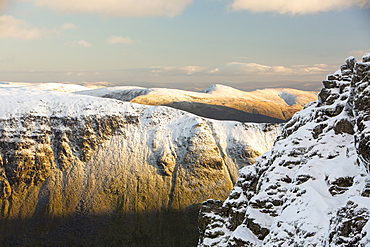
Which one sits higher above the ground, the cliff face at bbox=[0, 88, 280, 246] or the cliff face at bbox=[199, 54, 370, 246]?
the cliff face at bbox=[199, 54, 370, 246]

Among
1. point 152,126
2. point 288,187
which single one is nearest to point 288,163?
point 288,187

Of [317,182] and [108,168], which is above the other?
[317,182]

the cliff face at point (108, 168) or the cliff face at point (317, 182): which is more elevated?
the cliff face at point (317, 182)

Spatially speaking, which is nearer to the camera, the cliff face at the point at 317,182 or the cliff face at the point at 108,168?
the cliff face at the point at 317,182

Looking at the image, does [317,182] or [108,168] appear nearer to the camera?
[317,182]
